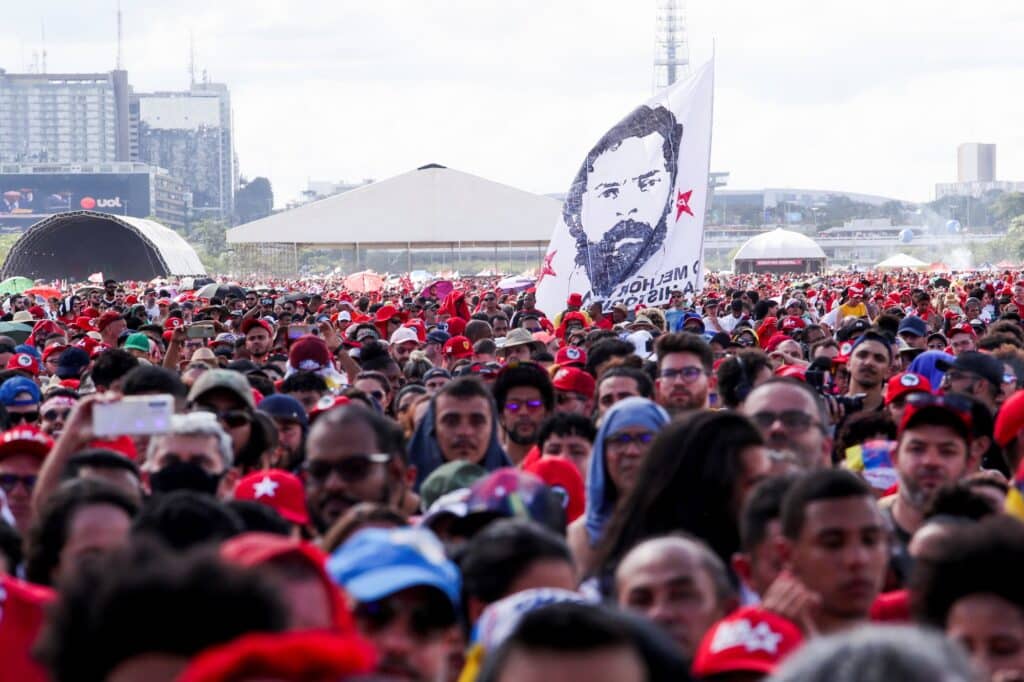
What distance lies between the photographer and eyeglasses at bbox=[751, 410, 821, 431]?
6535mm

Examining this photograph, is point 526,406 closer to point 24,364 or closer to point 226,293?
point 24,364

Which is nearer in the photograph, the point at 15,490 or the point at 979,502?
the point at 979,502

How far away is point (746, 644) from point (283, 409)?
4.42 metres

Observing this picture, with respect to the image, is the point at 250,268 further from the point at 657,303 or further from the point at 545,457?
the point at 545,457

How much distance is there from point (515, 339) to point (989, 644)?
8911 mm

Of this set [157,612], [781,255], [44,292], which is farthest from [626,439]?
[781,255]

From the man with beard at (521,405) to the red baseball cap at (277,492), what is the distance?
2.51m

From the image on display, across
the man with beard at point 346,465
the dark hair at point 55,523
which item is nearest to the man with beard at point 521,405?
the man with beard at point 346,465

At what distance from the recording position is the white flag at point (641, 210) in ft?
56.6

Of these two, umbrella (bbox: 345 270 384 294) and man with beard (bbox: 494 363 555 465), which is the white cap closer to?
man with beard (bbox: 494 363 555 465)

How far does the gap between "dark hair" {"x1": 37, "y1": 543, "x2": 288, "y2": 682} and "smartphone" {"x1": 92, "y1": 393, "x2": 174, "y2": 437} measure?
2.80 metres

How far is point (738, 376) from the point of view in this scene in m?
8.98

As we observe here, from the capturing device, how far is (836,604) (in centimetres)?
430

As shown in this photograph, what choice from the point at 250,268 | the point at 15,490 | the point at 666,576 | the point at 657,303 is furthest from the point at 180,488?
the point at 250,268
